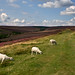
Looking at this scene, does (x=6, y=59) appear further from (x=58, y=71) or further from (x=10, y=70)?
(x=58, y=71)

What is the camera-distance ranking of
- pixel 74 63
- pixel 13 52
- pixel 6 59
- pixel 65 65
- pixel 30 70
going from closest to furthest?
1. pixel 30 70
2. pixel 65 65
3. pixel 74 63
4. pixel 6 59
5. pixel 13 52

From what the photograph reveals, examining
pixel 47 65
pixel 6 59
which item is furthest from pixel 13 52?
pixel 47 65

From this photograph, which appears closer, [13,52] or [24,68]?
[24,68]

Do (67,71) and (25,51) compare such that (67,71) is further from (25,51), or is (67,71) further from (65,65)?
(25,51)

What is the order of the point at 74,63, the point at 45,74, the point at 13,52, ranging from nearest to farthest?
the point at 45,74 → the point at 74,63 → the point at 13,52

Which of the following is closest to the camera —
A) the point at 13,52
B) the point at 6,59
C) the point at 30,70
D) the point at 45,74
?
the point at 45,74

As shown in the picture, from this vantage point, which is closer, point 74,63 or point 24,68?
point 24,68

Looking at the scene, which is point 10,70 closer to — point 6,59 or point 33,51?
point 6,59

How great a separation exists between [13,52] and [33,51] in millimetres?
3997

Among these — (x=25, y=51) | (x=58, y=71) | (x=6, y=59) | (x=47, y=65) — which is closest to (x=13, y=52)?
(x=25, y=51)

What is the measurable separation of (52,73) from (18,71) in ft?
12.6

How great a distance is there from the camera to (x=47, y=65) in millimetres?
19672

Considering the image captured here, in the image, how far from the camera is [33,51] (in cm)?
3053

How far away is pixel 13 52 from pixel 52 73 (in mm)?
15076
